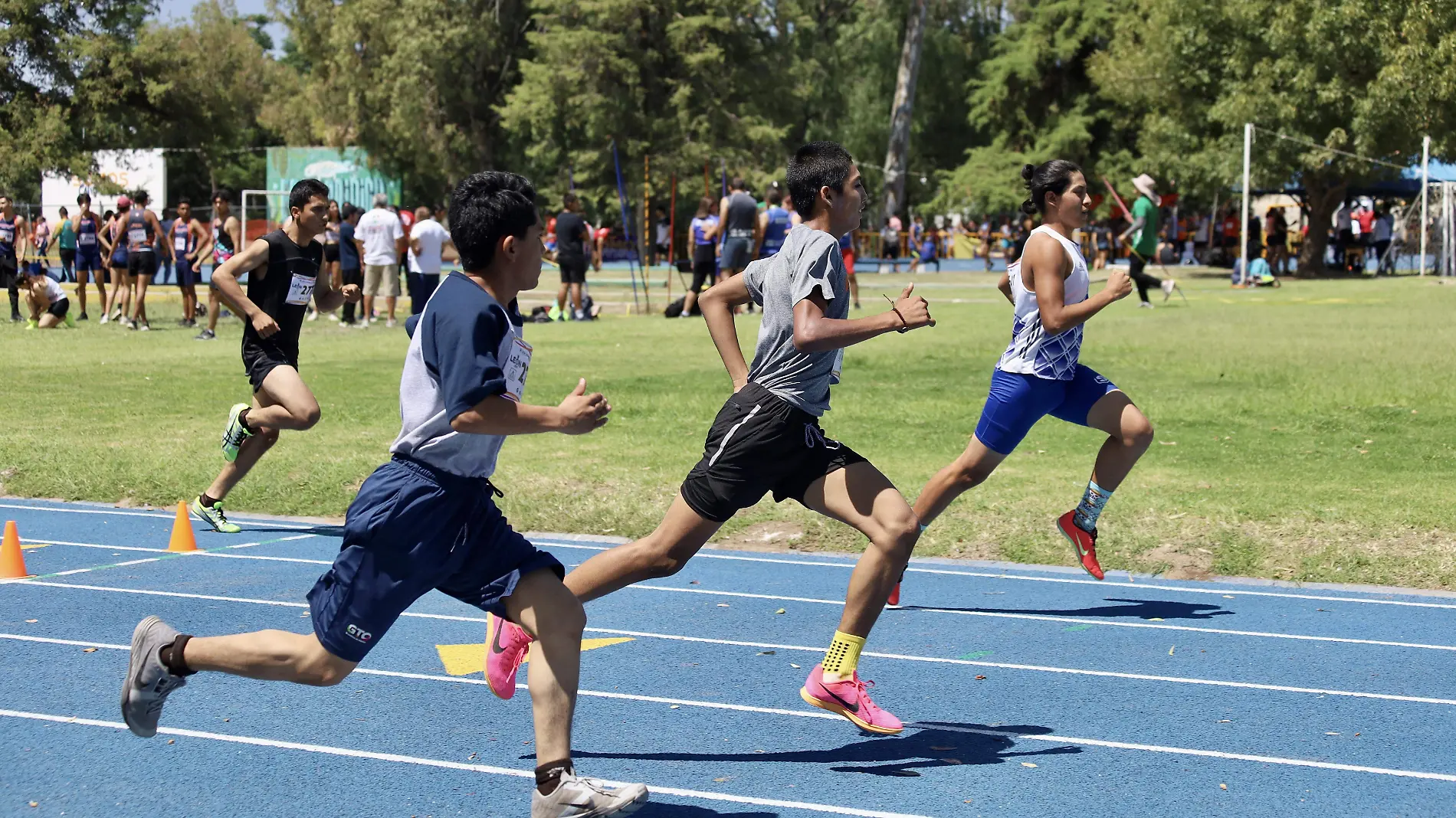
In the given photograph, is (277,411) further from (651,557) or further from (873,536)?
(873,536)

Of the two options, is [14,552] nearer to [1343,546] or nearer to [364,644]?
[364,644]

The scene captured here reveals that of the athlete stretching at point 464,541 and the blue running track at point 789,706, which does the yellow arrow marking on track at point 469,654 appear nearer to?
the blue running track at point 789,706

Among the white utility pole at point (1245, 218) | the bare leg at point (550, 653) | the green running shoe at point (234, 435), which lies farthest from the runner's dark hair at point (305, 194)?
the white utility pole at point (1245, 218)

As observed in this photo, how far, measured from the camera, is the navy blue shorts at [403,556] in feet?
13.3

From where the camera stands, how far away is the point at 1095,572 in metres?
7.15

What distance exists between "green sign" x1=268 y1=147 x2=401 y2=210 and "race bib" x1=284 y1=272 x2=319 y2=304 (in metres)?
50.4

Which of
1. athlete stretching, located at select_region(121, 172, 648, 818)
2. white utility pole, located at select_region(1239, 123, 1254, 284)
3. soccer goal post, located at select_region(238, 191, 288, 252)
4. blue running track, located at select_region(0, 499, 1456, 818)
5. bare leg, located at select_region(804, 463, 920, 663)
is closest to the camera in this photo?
athlete stretching, located at select_region(121, 172, 648, 818)

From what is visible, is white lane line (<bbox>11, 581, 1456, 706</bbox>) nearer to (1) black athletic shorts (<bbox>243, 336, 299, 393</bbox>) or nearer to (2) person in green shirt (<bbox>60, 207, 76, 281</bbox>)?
(1) black athletic shorts (<bbox>243, 336, 299, 393</bbox>)

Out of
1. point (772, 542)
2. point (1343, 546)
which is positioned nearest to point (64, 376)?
point (772, 542)

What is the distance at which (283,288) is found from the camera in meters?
8.59

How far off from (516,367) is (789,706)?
2047 mm

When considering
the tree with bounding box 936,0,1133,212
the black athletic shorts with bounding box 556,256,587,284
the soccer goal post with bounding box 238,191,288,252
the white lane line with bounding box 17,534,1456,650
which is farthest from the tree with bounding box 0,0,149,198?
the white lane line with bounding box 17,534,1456,650

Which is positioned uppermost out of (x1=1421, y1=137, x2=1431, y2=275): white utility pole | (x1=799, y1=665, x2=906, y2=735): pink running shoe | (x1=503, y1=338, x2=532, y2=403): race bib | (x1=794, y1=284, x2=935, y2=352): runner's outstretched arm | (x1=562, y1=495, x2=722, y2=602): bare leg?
(x1=1421, y1=137, x2=1431, y2=275): white utility pole

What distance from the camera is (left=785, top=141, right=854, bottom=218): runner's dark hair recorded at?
5242mm
